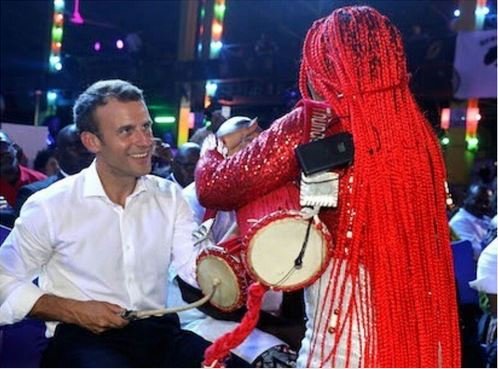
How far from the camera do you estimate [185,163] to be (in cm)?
354

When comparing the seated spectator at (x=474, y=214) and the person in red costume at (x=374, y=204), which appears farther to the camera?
the seated spectator at (x=474, y=214)

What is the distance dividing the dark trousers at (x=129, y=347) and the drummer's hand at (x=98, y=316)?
0.07 metres

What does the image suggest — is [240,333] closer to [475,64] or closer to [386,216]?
[386,216]

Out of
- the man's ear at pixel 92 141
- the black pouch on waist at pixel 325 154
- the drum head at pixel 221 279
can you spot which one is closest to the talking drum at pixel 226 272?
the drum head at pixel 221 279

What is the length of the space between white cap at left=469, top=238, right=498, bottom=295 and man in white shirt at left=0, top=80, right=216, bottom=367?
979 mm

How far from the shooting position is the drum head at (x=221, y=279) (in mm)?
1366

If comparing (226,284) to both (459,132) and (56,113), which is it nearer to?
(459,132)

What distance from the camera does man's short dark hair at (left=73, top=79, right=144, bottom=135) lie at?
1.83 m

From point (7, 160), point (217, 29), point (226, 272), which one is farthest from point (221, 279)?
point (217, 29)

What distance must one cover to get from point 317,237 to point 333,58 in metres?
0.35

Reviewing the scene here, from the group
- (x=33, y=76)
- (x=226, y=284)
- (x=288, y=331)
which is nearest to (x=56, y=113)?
(x=33, y=76)

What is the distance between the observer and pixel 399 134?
49.4 inches

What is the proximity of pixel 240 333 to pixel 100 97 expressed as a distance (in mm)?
874

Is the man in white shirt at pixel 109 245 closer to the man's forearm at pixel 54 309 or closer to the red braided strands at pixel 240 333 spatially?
the man's forearm at pixel 54 309
